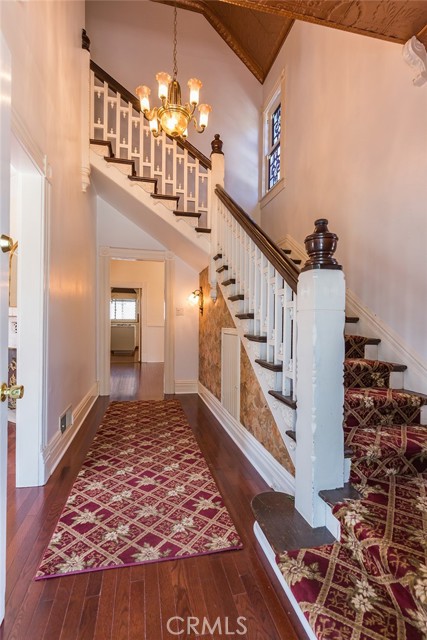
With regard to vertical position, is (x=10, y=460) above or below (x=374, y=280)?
below

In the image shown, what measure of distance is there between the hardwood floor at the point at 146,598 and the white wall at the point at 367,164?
5.41 ft

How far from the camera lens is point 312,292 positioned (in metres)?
1.36

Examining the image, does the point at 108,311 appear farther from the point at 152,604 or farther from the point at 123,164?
the point at 152,604

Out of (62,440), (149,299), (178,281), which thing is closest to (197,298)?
(178,281)

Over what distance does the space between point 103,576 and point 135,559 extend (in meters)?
0.15

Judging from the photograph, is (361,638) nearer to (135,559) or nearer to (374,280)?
(135,559)

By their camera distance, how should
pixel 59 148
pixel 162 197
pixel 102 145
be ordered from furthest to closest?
pixel 162 197, pixel 102 145, pixel 59 148

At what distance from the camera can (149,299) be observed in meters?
8.23

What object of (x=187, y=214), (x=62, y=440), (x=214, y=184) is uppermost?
(x=214, y=184)

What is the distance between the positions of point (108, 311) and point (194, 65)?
4233 mm

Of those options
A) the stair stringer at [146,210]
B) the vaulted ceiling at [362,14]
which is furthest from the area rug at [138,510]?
the vaulted ceiling at [362,14]

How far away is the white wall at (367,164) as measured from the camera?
2.06 m

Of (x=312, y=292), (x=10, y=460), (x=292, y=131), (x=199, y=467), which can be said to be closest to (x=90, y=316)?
(x=10, y=460)

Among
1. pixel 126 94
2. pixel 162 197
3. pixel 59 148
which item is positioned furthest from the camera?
pixel 126 94
